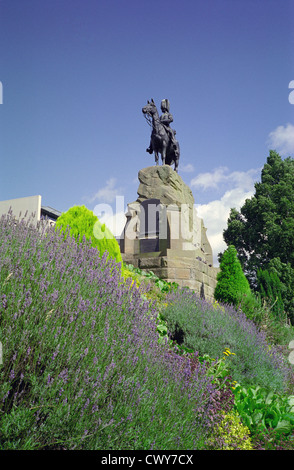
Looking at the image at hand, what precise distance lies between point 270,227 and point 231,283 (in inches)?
355

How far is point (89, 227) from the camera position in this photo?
571cm

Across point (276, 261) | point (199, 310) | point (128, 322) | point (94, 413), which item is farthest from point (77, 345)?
point (276, 261)

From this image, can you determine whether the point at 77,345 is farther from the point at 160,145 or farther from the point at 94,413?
the point at 160,145

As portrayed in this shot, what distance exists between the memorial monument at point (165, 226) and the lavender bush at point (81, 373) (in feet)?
23.3

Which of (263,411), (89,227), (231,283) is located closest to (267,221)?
(231,283)

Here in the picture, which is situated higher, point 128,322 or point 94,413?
point 128,322

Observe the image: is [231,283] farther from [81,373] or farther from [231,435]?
[81,373]

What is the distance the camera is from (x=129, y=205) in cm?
1214

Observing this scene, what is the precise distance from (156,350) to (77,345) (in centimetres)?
90

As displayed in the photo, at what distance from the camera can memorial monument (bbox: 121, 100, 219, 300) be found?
33.4 feet

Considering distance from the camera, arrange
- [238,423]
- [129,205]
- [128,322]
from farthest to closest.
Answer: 1. [129,205]
2. [238,423]
3. [128,322]

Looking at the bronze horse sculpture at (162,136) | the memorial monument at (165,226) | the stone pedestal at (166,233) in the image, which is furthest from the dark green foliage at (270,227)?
the bronze horse sculpture at (162,136)

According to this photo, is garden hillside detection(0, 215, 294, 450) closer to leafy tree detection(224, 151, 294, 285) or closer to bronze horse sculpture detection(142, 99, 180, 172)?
bronze horse sculpture detection(142, 99, 180, 172)

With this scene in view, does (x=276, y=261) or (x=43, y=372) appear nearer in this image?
(x=43, y=372)
